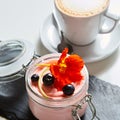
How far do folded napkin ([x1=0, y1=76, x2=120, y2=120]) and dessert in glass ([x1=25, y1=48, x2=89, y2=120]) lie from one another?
0.04 m

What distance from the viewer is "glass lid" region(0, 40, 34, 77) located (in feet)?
1.72

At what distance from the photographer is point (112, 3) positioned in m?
0.71

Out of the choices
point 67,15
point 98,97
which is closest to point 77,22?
point 67,15

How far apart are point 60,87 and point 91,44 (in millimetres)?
182

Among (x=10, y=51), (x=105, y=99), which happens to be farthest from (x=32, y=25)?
(x=105, y=99)

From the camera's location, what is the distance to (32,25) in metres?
0.68

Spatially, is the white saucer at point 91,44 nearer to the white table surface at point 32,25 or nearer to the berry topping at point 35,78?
the white table surface at point 32,25

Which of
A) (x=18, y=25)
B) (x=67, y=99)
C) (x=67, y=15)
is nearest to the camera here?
(x=67, y=99)

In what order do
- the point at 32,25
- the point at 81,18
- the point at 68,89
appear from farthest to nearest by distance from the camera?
1. the point at 32,25
2. the point at 81,18
3. the point at 68,89

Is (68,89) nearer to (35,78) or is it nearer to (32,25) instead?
(35,78)

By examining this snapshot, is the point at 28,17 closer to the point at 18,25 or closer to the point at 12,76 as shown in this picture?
the point at 18,25

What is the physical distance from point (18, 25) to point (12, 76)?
0.63 ft

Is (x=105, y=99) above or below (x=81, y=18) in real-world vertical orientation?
below

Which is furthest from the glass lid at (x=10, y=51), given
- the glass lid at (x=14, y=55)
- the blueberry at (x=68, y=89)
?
the blueberry at (x=68, y=89)
